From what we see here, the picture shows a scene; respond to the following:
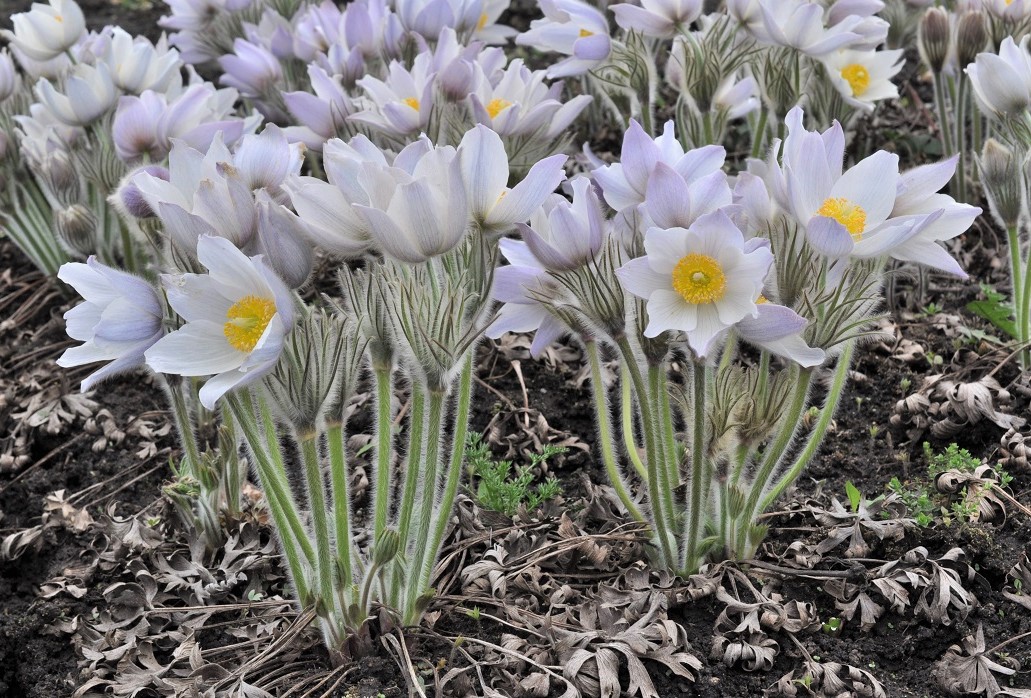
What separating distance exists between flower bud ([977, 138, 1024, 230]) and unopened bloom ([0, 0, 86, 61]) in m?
2.91

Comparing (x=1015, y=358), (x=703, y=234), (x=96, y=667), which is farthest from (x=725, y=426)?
(x=96, y=667)

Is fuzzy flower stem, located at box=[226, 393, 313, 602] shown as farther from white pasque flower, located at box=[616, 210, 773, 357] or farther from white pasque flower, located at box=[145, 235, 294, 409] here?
white pasque flower, located at box=[616, 210, 773, 357]

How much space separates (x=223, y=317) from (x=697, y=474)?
958 mm

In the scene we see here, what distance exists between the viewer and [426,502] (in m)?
2.06

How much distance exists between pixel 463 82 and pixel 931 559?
1636 millimetres

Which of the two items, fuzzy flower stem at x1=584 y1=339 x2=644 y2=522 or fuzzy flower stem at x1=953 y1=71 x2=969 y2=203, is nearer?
fuzzy flower stem at x1=584 y1=339 x2=644 y2=522

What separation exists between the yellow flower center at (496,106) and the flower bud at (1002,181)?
4.01 feet

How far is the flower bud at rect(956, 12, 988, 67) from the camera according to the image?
321cm

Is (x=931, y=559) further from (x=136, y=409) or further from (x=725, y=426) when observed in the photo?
(x=136, y=409)

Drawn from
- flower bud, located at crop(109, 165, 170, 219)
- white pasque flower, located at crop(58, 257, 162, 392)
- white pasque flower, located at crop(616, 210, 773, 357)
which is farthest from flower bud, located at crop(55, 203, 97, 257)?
white pasque flower, located at crop(616, 210, 773, 357)

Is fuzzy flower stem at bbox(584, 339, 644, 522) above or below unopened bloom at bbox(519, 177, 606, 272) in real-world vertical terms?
below

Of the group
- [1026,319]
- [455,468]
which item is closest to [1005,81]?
[1026,319]

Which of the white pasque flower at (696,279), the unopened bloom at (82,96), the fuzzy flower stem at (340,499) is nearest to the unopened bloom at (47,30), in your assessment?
the unopened bloom at (82,96)

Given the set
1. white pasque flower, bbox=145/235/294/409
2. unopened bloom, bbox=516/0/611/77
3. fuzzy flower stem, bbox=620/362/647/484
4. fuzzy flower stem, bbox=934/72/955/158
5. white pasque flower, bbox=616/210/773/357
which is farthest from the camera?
fuzzy flower stem, bbox=934/72/955/158
